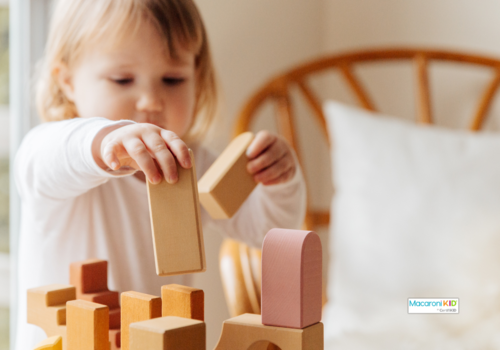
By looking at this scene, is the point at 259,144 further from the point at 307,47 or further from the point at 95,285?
the point at 307,47

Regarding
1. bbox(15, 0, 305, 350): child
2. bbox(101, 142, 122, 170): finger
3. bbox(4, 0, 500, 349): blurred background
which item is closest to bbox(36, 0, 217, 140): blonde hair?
bbox(15, 0, 305, 350): child

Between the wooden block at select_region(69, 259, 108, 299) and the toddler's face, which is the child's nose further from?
the wooden block at select_region(69, 259, 108, 299)

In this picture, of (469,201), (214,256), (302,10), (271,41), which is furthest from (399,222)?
(302,10)

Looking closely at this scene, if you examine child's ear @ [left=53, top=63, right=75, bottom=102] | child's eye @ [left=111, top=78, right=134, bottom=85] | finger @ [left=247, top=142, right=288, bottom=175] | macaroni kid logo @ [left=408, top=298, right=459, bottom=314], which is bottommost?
macaroni kid logo @ [left=408, top=298, right=459, bottom=314]

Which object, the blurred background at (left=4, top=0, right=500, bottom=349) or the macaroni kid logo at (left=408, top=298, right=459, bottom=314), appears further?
the blurred background at (left=4, top=0, right=500, bottom=349)

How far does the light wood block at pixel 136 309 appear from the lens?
298 millimetres

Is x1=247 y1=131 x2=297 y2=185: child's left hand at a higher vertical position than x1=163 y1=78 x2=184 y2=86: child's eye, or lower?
lower

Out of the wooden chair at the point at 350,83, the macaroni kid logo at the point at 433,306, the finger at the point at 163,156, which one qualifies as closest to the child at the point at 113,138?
the finger at the point at 163,156

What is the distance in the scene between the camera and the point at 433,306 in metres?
0.73

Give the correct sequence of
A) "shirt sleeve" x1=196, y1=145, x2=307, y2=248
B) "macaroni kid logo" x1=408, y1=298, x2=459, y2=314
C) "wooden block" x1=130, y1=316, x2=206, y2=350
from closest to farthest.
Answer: "wooden block" x1=130, y1=316, x2=206, y2=350
"shirt sleeve" x1=196, y1=145, x2=307, y2=248
"macaroni kid logo" x1=408, y1=298, x2=459, y2=314

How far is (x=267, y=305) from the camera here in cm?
29

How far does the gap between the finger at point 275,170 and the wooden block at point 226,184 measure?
12 millimetres

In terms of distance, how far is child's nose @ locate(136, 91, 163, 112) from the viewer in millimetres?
348

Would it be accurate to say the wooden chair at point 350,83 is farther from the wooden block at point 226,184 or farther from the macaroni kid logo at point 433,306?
the wooden block at point 226,184
